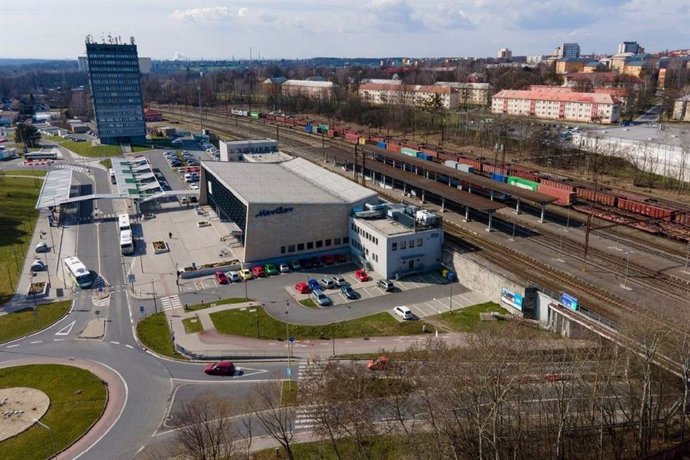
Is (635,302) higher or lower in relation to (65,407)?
Result: higher

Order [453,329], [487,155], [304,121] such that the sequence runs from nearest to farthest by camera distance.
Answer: [453,329]
[487,155]
[304,121]

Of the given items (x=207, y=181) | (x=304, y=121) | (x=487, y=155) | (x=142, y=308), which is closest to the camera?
(x=142, y=308)

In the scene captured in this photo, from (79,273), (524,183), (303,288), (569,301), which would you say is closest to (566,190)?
(524,183)

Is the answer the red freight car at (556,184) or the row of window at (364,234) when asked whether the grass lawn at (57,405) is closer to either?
the row of window at (364,234)

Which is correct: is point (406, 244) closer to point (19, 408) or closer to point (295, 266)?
point (295, 266)

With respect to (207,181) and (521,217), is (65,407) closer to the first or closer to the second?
(207,181)

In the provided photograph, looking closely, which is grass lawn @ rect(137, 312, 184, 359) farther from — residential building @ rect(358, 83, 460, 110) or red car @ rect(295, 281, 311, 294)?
residential building @ rect(358, 83, 460, 110)

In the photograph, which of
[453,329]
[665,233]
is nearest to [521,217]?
[665,233]

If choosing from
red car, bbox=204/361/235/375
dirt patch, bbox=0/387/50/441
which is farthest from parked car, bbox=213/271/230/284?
dirt patch, bbox=0/387/50/441

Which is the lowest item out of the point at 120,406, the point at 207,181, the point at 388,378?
the point at 120,406
